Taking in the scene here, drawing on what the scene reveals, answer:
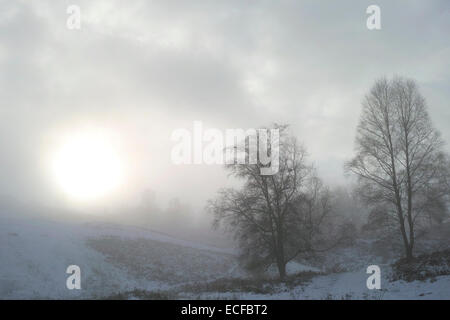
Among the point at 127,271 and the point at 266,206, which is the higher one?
the point at 266,206

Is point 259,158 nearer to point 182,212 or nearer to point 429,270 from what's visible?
point 429,270

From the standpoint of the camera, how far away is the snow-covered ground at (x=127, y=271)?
→ 12.5 meters

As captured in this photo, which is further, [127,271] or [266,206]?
[127,271]

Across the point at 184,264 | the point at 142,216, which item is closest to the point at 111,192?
the point at 142,216

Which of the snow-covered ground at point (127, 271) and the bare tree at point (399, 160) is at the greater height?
the bare tree at point (399, 160)

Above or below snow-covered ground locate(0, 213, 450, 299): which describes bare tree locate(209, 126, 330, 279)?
above

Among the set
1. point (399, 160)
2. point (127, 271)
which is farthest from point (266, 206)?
point (127, 271)

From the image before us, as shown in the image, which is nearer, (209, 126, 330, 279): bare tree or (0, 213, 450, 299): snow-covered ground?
(0, 213, 450, 299): snow-covered ground

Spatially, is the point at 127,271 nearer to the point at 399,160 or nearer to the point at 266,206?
the point at 266,206

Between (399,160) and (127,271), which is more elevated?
(399,160)

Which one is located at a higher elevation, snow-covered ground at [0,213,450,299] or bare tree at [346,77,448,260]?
bare tree at [346,77,448,260]

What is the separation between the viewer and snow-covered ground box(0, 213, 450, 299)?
1245 centimetres

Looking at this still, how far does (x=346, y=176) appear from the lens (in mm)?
17812

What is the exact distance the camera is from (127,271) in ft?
85.4
